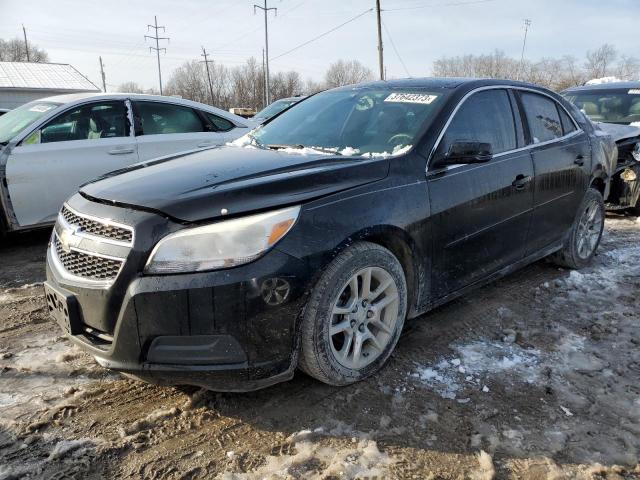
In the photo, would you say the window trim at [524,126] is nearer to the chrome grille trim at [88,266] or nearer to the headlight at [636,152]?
the chrome grille trim at [88,266]

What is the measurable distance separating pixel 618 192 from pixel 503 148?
4.22 m

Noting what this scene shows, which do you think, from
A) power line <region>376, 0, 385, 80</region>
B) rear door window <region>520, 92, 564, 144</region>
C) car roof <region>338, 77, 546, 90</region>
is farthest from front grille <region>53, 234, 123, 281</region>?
power line <region>376, 0, 385, 80</region>

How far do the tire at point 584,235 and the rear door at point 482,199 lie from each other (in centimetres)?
100

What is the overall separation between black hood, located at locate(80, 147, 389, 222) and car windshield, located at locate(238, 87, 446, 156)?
26cm

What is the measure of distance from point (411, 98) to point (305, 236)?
1.61 metres

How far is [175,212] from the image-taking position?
92.3 inches

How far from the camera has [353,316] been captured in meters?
2.79

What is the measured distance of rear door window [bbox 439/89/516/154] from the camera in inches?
133

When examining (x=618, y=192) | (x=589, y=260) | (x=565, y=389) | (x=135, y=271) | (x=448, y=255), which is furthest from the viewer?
(x=618, y=192)

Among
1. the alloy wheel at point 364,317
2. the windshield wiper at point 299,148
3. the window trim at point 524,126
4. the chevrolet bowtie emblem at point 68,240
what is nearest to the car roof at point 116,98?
the windshield wiper at point 299,148

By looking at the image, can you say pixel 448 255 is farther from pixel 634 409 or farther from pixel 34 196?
pixel 34 196

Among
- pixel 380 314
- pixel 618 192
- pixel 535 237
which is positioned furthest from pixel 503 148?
pixel 618 192

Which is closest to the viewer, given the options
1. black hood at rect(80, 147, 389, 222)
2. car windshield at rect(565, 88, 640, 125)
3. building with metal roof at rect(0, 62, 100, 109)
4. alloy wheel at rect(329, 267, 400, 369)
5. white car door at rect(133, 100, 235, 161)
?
black hood at rect(80, 147, 389, 222)

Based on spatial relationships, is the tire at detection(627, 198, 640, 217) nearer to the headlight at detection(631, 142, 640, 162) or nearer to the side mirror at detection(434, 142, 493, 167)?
the headlight at detection(631, 142, 640, 162)
